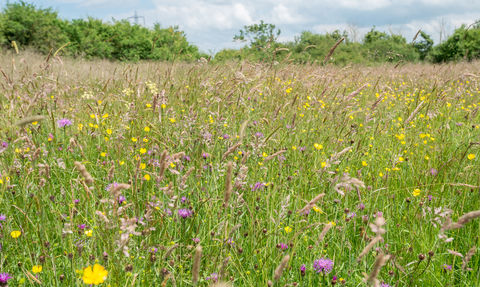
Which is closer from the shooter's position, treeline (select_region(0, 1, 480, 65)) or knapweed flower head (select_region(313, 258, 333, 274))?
knapweed flower head (select_region(313, 258, 333, 274))

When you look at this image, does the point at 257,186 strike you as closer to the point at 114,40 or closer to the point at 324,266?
the point at 324,266

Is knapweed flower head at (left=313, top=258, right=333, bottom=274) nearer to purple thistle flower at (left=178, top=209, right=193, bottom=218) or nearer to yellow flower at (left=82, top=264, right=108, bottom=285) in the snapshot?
purple thistle flower at (left=178, top=209, right=193, bottom=218)

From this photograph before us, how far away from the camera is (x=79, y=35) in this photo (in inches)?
509

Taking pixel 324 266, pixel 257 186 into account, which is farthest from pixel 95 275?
pixel 257 186

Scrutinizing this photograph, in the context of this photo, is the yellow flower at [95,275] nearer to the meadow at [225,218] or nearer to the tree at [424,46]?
the meadow at [225,218]

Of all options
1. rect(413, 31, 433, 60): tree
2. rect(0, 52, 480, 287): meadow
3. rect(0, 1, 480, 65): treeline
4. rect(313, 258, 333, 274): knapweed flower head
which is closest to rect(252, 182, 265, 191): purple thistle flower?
rect(0, 52, 480, 287): meadow

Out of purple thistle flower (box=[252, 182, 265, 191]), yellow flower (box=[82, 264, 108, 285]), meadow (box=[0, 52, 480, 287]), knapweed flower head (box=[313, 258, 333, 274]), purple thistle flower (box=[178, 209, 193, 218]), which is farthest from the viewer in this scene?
purple thistle flower (box=[252, 182, 265, 191])

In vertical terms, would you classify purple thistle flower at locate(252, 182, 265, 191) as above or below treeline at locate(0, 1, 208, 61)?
below

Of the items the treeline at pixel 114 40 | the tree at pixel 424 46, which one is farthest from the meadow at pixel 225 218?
the tree at pixel 424 46

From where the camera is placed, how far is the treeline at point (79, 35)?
1153 centimetres

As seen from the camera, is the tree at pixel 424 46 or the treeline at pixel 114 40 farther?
the tree at pixel 424 46

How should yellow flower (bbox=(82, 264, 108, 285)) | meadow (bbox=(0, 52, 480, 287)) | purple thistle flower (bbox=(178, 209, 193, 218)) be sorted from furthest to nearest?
purple thistle flower (bbox=(178, 209, 193, 218)) → meadow (bbox=(0, 52, 480, 287)) → yellow flower (bbox=(82, 264, 108, 285))

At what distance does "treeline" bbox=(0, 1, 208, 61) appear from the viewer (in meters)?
11.5

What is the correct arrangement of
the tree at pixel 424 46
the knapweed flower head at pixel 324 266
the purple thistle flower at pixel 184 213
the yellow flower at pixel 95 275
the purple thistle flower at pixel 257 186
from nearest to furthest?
1. the yellow flower at pixel 95 275
2. the knapweed flower head at pixel 324 266
3. the purple thistle flower at pixel 184 213
4. the purple thistle flower at pixel 257 186
5. the tree at pixel 424 46
